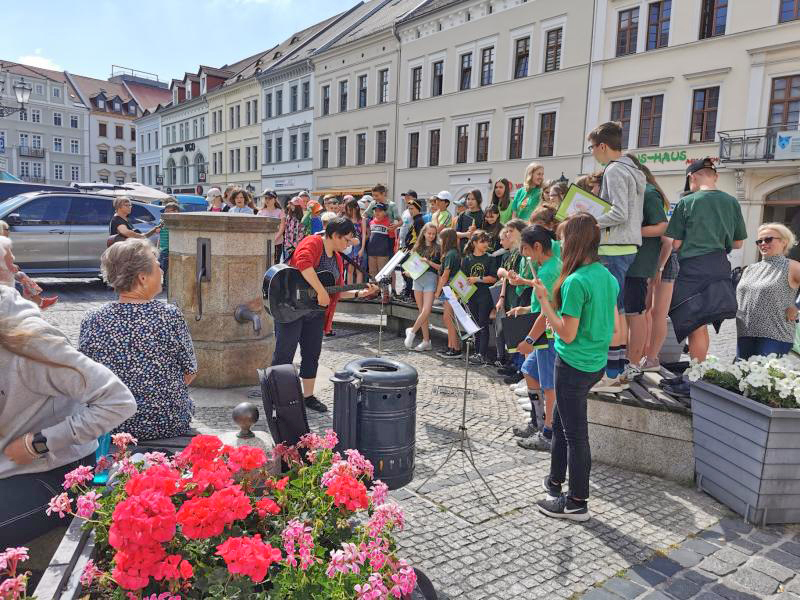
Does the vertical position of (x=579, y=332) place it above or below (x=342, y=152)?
below

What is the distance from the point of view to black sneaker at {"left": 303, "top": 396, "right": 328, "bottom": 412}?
19.0 ft

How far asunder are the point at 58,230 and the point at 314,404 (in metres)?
9.50

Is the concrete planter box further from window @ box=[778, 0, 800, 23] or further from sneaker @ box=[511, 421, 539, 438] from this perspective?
window @ box=[778, 0, 800, 23]

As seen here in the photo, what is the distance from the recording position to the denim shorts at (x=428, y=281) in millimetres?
8602

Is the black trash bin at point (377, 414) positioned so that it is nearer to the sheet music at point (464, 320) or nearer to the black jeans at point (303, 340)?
the sheet music at point (464, 320)

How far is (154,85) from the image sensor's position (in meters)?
83.8

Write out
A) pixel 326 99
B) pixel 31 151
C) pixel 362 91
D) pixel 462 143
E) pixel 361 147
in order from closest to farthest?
pixel 462 143
pixel 362 91
pixel 361 147
pixel 326 99
pixel 31 151

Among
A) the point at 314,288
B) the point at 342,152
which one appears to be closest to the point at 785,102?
the point at 314,288

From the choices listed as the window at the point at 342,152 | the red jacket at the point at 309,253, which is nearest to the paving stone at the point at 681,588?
the red jacket at the point at 309,253

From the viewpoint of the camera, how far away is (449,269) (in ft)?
27.1

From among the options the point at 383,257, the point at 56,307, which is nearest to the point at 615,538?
the point at 383,257

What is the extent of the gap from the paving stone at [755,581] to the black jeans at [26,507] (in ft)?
10.6

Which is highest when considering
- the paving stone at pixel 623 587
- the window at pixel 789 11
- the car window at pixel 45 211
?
the window at pixel 789 11

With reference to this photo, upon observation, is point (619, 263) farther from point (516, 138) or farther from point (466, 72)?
point (466, 72)
